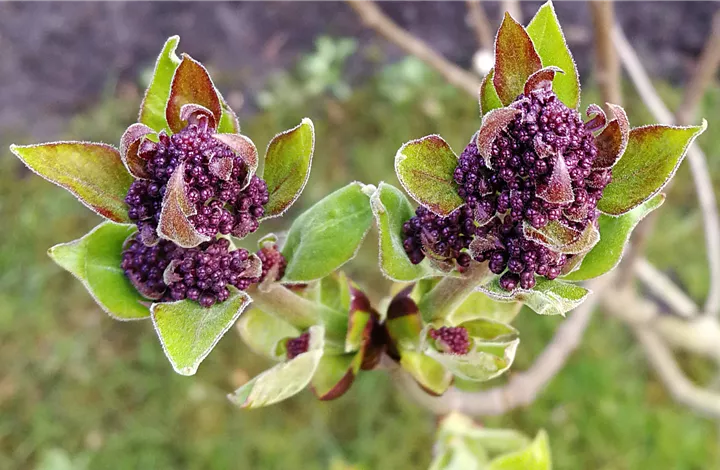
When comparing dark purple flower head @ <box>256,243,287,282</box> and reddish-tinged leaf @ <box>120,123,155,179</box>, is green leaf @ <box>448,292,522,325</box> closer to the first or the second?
dark purple flower head @ <box>256,243,287,282</box>

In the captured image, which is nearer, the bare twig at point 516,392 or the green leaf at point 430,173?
the green leaf at point 430,173

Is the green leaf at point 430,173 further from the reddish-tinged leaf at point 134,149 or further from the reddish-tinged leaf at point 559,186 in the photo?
the reddish-tinged leaf at point 134,149

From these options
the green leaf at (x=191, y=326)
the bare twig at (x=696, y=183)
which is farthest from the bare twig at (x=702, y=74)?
the green leaf at (x=191, y=326)

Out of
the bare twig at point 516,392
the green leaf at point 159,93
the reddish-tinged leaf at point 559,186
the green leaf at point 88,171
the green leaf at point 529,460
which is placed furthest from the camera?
the bare twig at point 516,392

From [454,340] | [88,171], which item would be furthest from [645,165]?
[88,171]

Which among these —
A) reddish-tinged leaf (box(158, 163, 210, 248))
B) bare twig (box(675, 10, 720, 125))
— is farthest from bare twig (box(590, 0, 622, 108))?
reddish-tinged leaf (box(158, 163, 210, 248))

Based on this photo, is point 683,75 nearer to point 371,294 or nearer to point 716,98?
point 716,98

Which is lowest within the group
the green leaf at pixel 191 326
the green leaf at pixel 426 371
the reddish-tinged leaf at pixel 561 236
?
the green leaf at pixel 426 371
